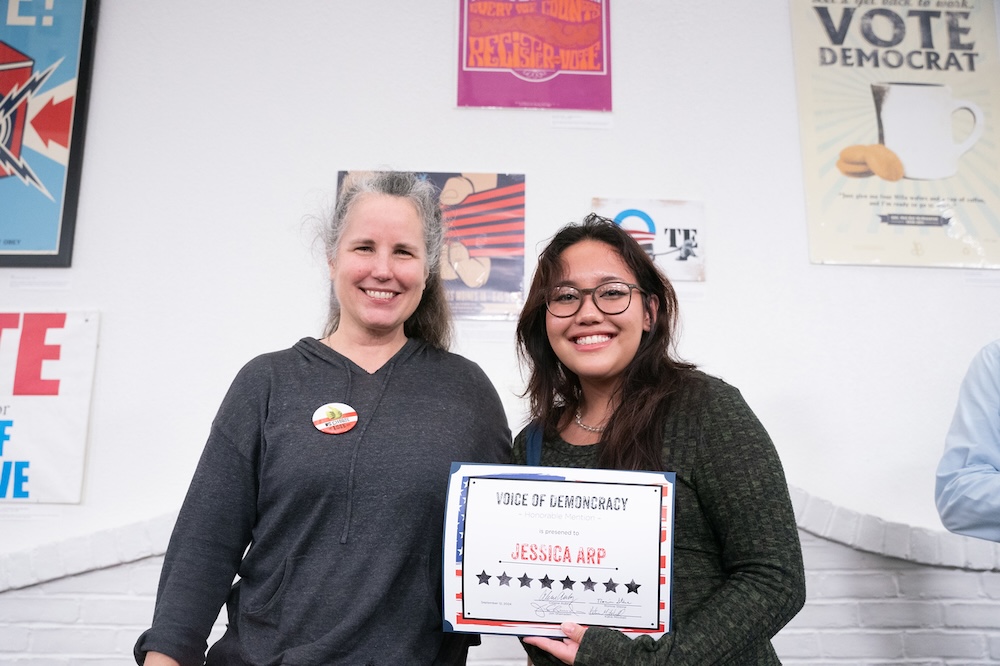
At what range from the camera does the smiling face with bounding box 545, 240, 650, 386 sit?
120 cm

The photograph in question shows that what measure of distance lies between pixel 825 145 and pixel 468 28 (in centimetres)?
128

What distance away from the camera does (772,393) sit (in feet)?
7.26

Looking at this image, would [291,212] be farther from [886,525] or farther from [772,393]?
Answer: [886,525]

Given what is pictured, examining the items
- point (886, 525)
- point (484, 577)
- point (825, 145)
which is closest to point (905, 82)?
point (825, 145)

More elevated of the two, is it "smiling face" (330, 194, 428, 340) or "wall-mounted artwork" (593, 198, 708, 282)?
"wall-mounted artwork" (593, 198, 708, 282)

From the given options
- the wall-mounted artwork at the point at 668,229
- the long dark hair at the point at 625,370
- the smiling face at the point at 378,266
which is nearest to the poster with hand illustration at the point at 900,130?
the wall-mounted artwork at the point at 668,229

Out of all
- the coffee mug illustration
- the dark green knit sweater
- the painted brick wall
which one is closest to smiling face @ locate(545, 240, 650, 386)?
the dark green knit sweater

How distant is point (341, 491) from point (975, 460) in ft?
4.63

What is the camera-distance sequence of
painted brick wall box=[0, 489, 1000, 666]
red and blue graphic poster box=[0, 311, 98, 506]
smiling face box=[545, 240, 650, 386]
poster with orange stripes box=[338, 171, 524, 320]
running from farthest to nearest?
poster with orange stripes box=[338, 171, 524, 320], red and blue graphic poster box=[0, 311, 98, 506], painted brick wall box=[0, 489, 1000, 666], smiling face box=[545, 240, 650, 386]

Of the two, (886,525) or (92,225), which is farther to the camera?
(92,225)

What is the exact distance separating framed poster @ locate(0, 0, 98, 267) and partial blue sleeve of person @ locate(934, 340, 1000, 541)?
2.56 m
